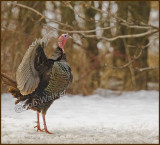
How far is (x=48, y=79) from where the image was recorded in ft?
11.7

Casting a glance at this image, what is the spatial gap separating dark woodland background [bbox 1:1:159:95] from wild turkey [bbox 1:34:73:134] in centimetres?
224

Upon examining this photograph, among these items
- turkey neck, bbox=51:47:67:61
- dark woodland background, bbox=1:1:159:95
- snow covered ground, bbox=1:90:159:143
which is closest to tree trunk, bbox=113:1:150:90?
dark woodland background, bbox=1:1:159:95

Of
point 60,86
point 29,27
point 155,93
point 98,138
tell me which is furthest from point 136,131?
point 29,27

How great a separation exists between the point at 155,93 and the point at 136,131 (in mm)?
3983

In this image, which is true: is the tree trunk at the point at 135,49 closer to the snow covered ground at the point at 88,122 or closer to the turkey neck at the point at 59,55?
the snow covered ground at the point at 88,122

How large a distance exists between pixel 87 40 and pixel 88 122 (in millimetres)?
4001

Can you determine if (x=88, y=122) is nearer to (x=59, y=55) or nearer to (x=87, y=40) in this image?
(x=59, y=55)

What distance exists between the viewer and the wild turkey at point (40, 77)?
3.37m

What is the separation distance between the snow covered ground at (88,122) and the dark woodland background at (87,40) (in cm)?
86

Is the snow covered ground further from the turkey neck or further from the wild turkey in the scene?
the turkey neck

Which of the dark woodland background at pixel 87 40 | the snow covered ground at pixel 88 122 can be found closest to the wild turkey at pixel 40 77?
the snow covered ground at pixel 88 122

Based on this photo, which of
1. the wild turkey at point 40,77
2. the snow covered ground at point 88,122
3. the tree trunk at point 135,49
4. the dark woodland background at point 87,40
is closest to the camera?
the wild turkey at point 40,77

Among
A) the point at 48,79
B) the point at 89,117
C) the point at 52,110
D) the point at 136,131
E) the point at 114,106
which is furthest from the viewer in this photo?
the point at 114,106

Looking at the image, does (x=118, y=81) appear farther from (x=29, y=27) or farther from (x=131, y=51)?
(x=29, y=27)
